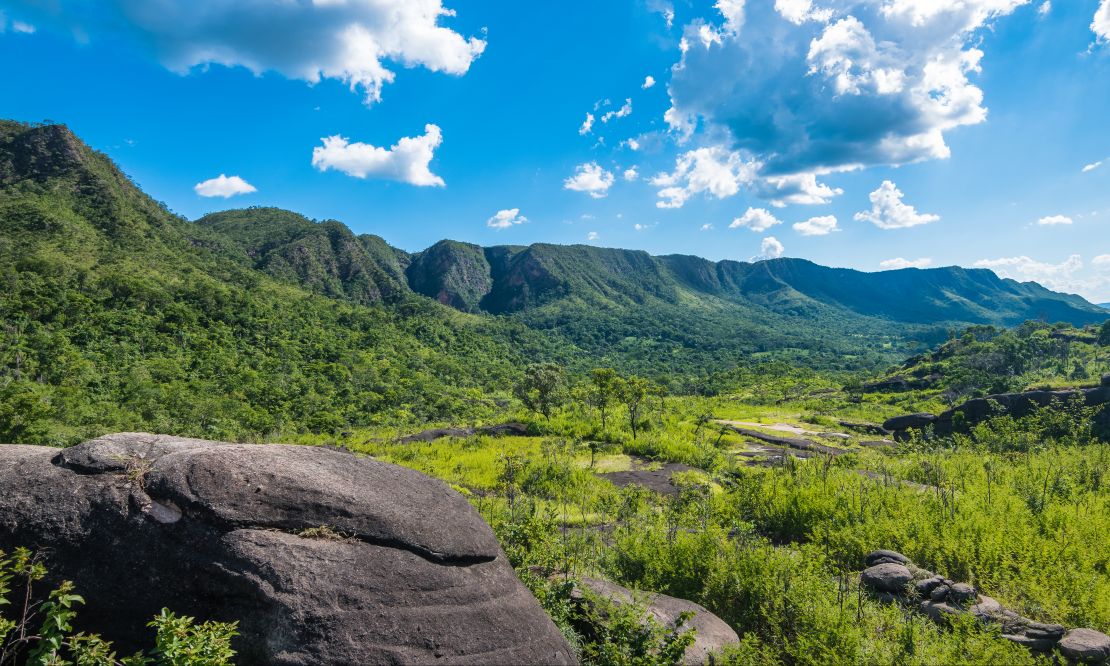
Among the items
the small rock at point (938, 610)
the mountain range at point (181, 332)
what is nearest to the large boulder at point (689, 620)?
the small rock at point (938, 610)

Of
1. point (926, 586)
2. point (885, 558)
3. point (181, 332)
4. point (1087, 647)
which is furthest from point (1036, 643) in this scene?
point (181, 332)

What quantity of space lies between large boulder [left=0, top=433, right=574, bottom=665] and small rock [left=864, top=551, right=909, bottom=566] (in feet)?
34.3

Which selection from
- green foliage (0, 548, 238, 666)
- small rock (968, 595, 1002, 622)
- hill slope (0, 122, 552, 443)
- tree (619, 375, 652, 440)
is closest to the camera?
green foliage (0, 548, 238, 666)

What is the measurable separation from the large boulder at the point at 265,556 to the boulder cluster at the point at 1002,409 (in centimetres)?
4183

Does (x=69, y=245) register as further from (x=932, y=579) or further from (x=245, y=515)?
(x=932, y=579)

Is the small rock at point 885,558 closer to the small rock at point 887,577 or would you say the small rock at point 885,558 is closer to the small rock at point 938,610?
the small rock at point 887,577

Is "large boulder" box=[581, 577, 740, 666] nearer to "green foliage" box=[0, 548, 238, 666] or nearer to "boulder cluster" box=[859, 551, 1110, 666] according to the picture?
"boulder cluster" box=[859, 551, 1110, 666]

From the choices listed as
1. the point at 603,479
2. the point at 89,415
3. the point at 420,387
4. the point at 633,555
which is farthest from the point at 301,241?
the point at 633,555

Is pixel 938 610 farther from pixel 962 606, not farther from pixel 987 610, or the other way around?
pixel 987 610

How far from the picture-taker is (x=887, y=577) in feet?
38.5

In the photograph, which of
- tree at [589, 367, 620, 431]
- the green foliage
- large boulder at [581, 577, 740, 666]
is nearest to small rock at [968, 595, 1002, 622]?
large boulder at [581, 577, 740, 666]

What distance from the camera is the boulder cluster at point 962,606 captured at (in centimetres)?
844

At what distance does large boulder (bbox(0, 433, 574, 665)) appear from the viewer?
5.59 meters

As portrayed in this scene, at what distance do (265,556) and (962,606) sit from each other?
42.5 feet
